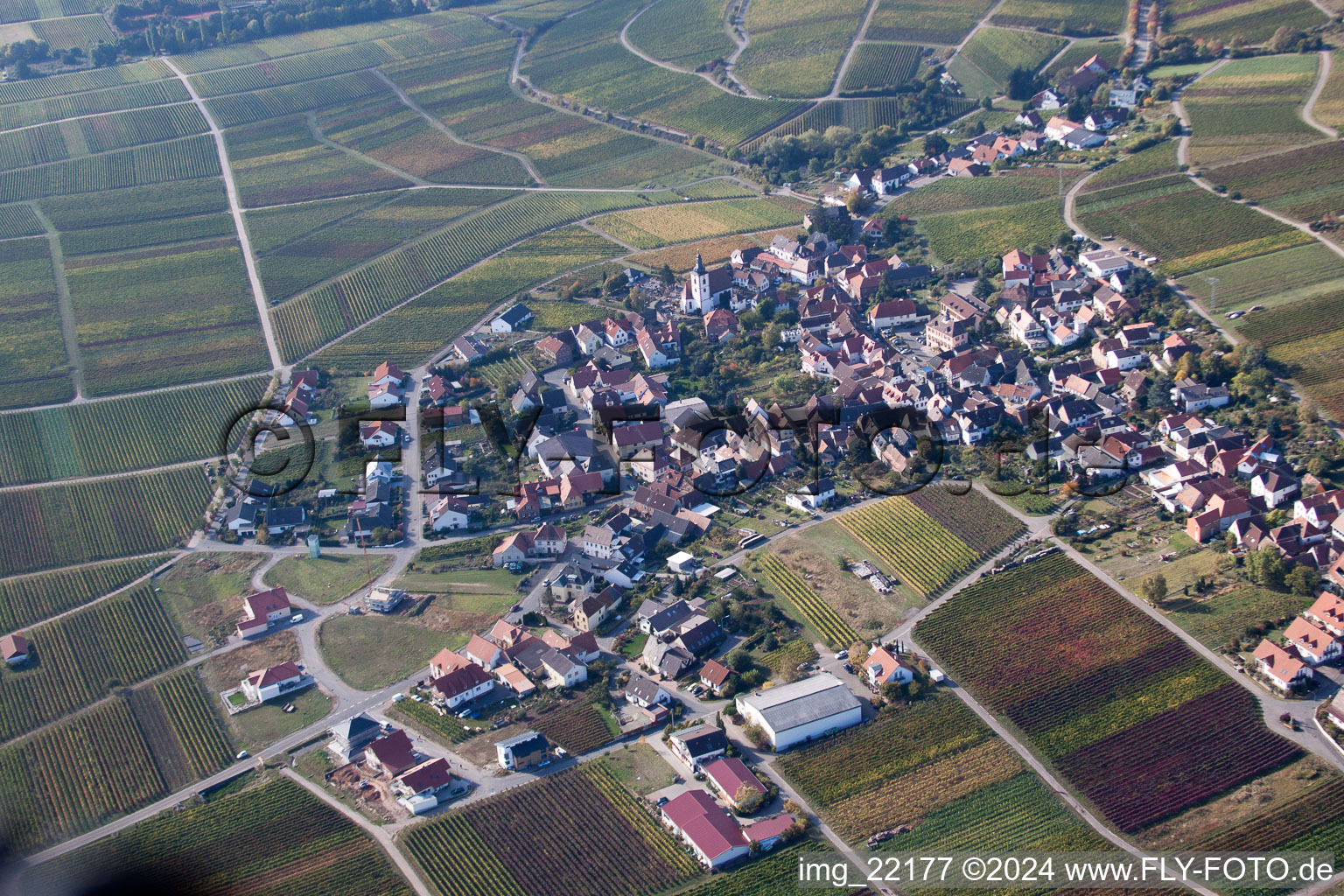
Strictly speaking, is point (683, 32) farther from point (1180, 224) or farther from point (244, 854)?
point (244, 854)

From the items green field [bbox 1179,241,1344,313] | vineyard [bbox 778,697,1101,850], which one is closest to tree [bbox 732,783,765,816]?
vineyard [bbox 778,697,1101,850]

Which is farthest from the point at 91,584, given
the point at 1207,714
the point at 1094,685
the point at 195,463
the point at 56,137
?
the point at 56,137

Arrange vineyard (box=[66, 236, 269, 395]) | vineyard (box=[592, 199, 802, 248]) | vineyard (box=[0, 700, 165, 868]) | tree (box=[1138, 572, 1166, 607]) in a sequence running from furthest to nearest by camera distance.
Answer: vineyard (box=[592, 199, 802, 248]) < vineyard (box=[66, 236, 269, 395]) < tree (box=[1138, 572, 1166, 607]) < vineyard (box=[0, 700, 165, 868])

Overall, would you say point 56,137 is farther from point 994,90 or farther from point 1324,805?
point 1324,805

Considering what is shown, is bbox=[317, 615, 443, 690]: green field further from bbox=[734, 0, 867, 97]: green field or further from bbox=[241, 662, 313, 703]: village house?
bbox=[734, 0, 867, 97]: green field

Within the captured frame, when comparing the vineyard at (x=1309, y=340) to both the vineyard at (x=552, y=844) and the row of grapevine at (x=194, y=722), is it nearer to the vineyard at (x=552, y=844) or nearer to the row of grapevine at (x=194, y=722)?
the vineyard at (x=552, y=844)

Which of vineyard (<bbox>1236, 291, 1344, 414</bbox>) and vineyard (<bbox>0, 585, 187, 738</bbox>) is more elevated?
vineyard (<bbox>1236, 291, 1344, 414</bbox>)

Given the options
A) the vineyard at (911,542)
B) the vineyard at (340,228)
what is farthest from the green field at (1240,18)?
the vineyard at (911,542)
